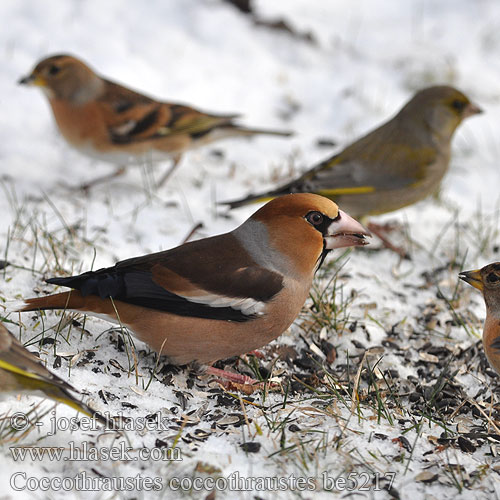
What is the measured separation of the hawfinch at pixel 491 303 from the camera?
3809mm

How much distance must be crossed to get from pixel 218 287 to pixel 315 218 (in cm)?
62

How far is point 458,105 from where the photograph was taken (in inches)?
239

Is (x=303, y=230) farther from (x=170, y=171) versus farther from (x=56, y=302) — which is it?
(x=170, y=171)

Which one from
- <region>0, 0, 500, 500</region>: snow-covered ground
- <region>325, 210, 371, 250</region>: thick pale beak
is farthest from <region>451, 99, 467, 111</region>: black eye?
<region>325, 210, 371, 250</region>: thick pale beak

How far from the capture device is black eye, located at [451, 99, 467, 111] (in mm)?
6051

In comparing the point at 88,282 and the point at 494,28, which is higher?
the point at 494,28

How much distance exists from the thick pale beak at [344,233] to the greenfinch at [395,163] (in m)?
1.72

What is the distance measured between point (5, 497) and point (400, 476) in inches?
63.2

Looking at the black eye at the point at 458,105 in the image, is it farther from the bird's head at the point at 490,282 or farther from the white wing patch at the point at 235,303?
the white wing patch at the point at 235,303

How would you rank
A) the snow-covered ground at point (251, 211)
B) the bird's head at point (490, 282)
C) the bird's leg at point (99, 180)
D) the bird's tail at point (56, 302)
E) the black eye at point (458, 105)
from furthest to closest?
the black eye at point (458, 105), the bird's leg at point (99, 180), the bird's head at point (490, 282), the bird's tail at point (56, 302), the snow-covered ground at point (251, 211)

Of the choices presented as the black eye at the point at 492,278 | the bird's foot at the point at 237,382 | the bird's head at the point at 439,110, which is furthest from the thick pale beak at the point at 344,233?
the bird's head at the point at 439,110

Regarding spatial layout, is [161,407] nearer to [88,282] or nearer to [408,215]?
[88,282]

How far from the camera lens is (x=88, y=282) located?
11.4ft

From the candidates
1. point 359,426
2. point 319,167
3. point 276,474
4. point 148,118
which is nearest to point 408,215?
point 319,167
